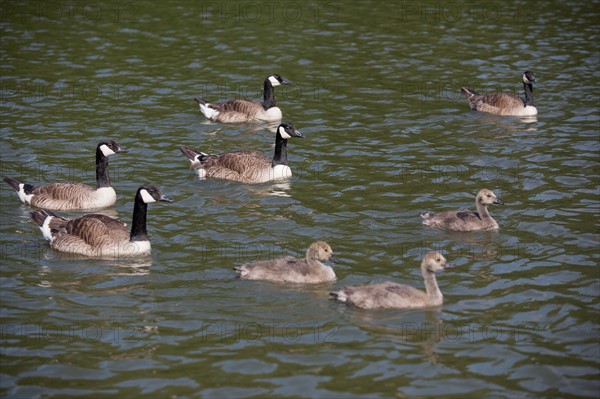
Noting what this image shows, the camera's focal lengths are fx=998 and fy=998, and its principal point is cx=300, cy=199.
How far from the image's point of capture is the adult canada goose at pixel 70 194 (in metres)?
20.4

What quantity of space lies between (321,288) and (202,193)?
19.9 ft

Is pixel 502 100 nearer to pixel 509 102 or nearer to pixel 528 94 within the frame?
pixel 509 102

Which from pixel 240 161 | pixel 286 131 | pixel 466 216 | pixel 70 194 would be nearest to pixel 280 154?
pixel 286 131

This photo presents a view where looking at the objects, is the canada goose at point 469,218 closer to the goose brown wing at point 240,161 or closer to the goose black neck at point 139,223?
the goose brown wing at point 240,161

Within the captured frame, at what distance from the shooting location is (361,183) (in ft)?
70.7

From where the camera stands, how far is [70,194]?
67.5 ft

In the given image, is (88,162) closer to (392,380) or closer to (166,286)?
(166,286)

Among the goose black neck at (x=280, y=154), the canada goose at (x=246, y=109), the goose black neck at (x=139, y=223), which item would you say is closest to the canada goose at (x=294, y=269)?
the goose black neck at (x=139, y=223)

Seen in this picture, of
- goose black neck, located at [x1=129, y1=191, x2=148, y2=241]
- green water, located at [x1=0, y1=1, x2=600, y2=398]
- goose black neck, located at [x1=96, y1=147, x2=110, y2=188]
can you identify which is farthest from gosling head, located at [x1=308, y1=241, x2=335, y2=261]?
goose black neck, located at [x1=96, y1=147, x2=110, y2=188]

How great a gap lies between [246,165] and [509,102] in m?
7.69

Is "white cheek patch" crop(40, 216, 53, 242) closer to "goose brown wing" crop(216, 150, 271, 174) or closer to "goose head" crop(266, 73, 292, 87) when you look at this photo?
"goose brown wing" crop(216, 150, 271, 174)

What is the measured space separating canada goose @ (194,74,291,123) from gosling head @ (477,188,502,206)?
8.89 meters

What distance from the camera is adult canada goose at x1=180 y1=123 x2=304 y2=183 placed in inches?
872

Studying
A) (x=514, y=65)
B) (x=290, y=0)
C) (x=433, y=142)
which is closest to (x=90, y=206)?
(x=433, y=142)
